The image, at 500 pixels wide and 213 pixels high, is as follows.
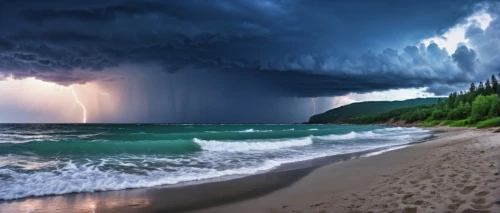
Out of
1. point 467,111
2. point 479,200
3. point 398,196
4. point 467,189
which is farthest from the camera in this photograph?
point 467,111

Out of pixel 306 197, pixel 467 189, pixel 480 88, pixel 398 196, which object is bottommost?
pixel 306 197

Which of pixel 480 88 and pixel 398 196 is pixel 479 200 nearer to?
pixel 398 196

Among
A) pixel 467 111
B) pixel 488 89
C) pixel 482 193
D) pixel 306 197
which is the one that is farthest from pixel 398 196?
pixel 488 89

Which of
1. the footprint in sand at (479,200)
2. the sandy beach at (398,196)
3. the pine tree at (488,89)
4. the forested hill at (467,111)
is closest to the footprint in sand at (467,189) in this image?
the sandy beach at (398,196)

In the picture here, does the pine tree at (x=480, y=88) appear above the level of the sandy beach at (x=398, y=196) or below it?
above

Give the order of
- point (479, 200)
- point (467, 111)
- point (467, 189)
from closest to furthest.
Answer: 1. point (479, 200)
2. point (467, 189)
3. point (467, 111)

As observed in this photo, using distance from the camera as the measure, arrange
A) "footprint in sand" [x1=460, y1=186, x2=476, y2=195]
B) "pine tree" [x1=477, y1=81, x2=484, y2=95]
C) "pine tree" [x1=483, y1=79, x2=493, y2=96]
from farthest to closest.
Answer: "pine tree" [x1=477, y1=81, x2=484, y2=95]
"pine tree" [x1=483, y1=79, x2=493, y2=96]
"footprint in sand" [x1=460, y1=186, x2=476, y2=195]

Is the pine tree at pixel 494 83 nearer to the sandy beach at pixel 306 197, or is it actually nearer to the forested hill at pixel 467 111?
the forested hill at pixel 467 111

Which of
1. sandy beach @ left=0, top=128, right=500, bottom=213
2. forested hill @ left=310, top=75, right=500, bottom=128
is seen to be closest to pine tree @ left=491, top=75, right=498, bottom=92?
forested hill @ left=310, top=75, right=500, bottom=128

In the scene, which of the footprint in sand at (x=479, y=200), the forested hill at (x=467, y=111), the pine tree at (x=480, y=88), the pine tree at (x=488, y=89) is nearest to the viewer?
the footprint in sand at (x=479, y=200)

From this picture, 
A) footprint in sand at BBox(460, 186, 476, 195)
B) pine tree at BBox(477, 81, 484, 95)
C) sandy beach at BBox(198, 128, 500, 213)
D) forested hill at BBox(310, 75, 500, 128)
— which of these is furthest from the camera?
pine tree at BBox(477, 81, 484, 95)

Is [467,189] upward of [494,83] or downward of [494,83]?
downward

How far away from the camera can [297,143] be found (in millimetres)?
29250

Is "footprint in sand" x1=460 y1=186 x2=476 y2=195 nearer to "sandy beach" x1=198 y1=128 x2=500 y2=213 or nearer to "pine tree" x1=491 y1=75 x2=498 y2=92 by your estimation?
"sandy beach" x1=198 y1=128 x2=500 y2=213
